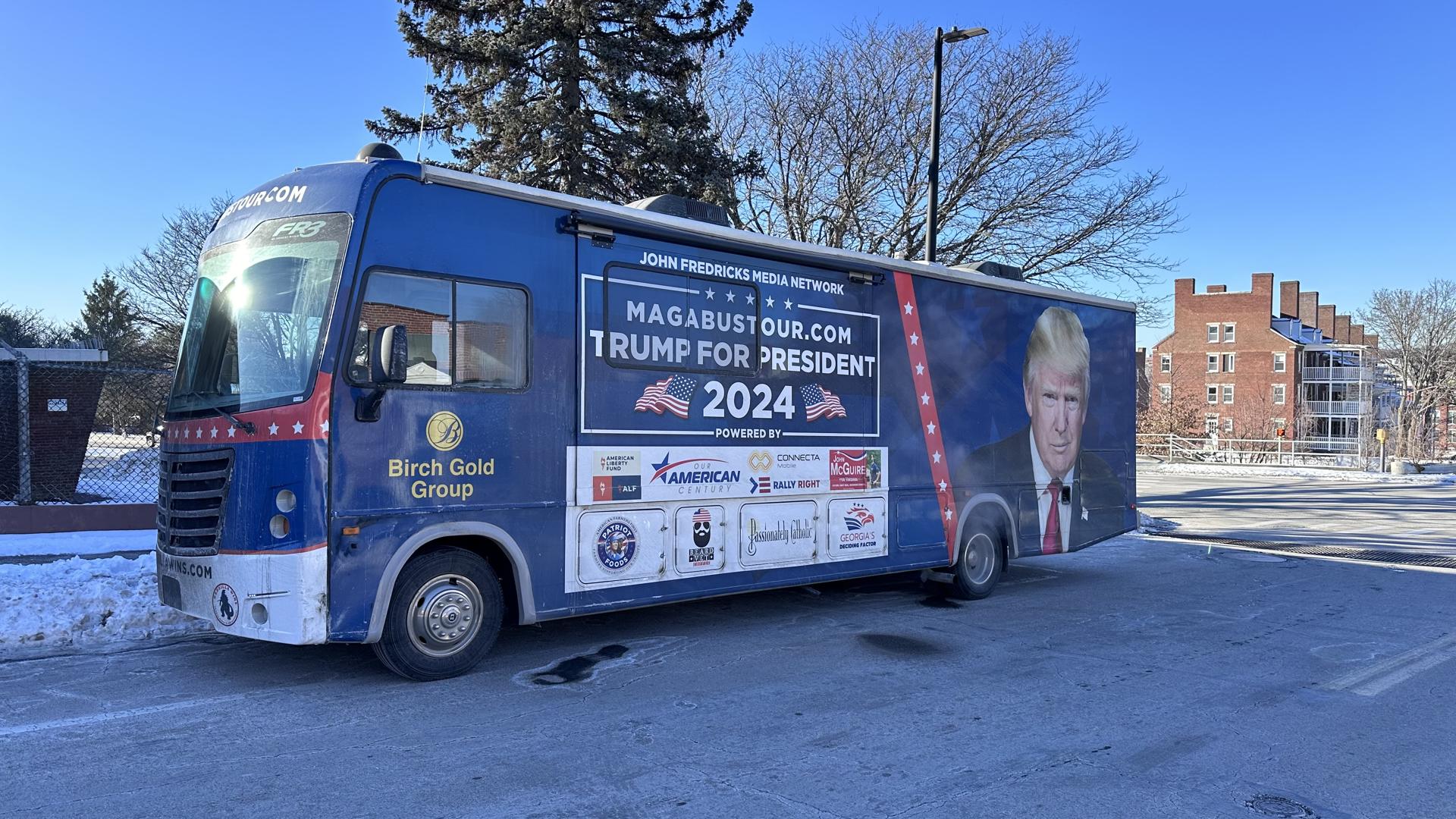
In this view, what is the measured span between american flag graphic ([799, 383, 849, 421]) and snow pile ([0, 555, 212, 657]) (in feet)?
16.8

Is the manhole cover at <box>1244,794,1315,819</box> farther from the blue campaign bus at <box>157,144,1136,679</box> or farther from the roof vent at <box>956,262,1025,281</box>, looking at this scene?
the roof vent at <box>956,262,1025,281</box>

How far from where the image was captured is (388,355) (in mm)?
5805

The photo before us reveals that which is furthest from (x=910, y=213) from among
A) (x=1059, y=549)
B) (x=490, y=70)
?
(x=1059, y=549)

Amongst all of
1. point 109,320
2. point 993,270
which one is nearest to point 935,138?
point 993,270

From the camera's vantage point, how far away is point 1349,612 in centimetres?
961

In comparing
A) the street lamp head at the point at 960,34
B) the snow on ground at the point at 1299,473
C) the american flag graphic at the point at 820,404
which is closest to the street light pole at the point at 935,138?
the street lamp head at the point at 960,34

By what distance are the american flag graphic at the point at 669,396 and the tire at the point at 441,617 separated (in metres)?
1.71

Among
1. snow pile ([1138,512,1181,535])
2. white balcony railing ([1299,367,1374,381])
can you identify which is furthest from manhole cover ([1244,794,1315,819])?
white balcony railing ([1299,367,1374,381])

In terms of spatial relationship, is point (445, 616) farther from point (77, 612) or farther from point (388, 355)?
point (77, 612)

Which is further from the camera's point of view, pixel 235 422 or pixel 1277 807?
pixel 235 422

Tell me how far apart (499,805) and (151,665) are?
3.79m

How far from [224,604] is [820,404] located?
491 cm

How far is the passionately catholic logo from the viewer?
6.22 meters

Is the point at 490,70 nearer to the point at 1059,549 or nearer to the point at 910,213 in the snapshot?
the point at 910,213
